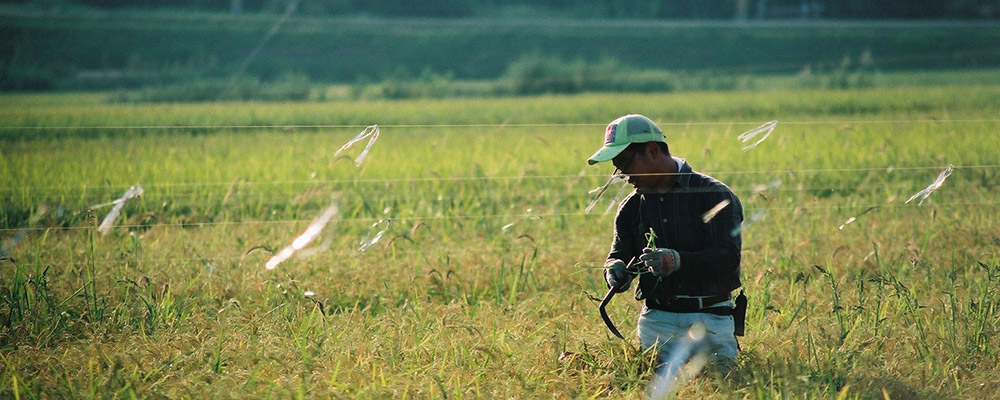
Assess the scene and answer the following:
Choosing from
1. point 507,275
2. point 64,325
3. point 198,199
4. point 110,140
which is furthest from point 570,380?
point 110,140

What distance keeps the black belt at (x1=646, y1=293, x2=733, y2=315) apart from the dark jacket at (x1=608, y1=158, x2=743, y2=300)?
0.03 meters

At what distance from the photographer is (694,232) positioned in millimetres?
3094

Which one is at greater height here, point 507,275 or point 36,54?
point 507,275

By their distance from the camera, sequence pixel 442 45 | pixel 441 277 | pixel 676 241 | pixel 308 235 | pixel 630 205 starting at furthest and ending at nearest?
pixel 442 45, pixel 308 235, pixel 441 277, pixel 630 205, pixel 676 241

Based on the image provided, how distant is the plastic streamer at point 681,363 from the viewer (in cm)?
294

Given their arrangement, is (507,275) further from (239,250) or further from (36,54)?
(36,54)

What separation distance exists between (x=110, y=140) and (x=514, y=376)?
265 inches

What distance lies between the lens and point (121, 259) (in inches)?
172

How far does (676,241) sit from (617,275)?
0.23 m

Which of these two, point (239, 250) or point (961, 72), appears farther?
point (961, 72)

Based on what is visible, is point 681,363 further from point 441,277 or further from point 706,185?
point 441,277

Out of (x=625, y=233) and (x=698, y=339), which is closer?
(x=698, y=339)

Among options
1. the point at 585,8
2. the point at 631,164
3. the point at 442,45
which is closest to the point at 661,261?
the point at 631,164

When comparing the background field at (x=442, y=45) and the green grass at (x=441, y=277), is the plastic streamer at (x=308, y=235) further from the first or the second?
the background field at (x=442, y=45)
